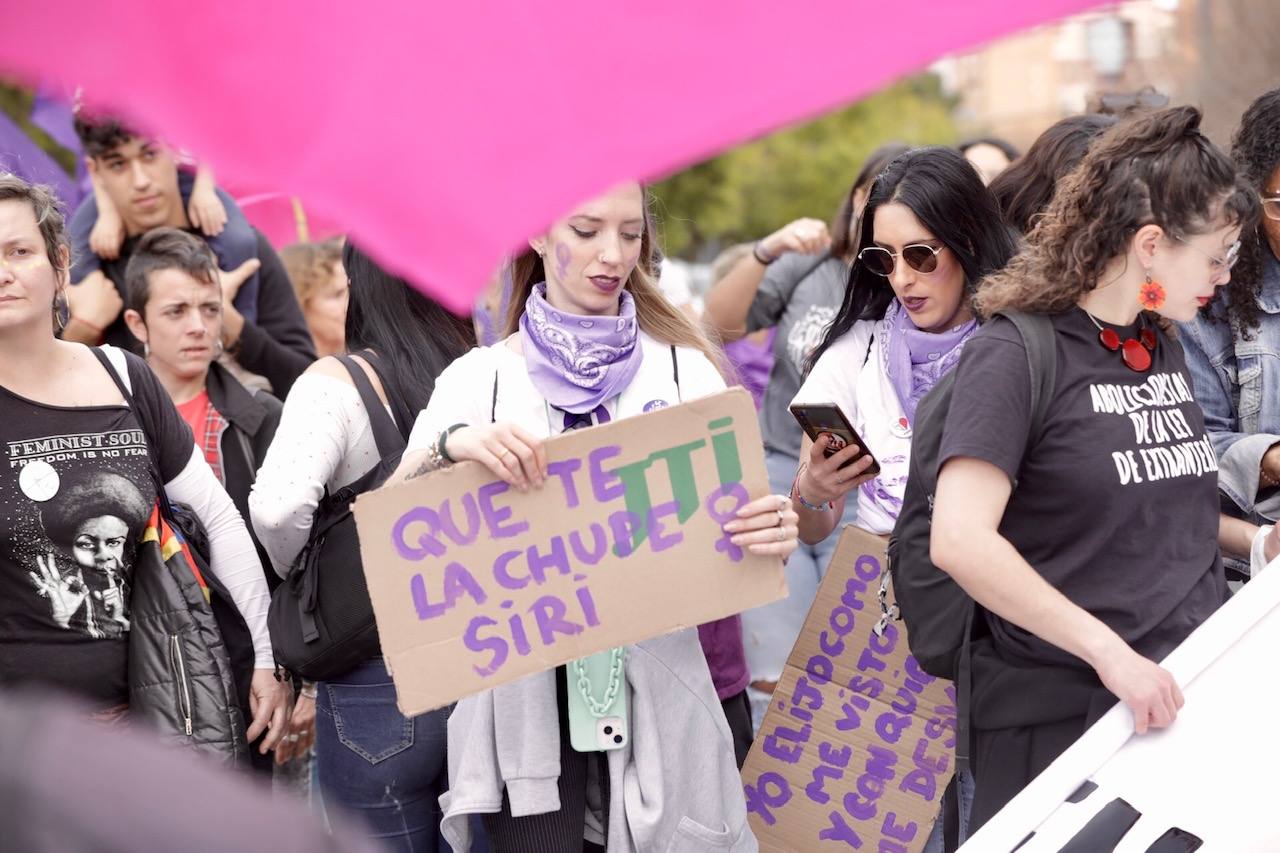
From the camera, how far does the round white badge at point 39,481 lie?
2951 millimetres

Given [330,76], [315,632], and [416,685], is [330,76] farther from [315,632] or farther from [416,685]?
[315,632]

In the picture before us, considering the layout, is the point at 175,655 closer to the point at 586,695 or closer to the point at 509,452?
the point at 586,695

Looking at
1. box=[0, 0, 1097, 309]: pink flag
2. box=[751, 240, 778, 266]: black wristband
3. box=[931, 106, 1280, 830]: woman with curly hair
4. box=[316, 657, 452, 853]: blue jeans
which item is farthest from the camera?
box=[751, 240, 778, 266]: black wristband

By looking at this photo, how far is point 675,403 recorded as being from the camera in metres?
2.83

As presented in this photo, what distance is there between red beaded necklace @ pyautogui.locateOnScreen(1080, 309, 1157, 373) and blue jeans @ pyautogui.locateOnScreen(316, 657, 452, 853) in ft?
5.26

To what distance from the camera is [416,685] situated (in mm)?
2531

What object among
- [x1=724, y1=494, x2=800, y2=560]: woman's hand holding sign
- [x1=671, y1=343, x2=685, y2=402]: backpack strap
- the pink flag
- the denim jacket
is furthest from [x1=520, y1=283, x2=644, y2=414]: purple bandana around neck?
the pink flag

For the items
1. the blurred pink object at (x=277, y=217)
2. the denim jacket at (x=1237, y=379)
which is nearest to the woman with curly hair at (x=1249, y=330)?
the denim jacket at (x=1237, y=379)

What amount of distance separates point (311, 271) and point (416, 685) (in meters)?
3.80

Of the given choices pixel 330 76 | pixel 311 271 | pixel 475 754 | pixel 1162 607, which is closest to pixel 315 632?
pixel 475 754

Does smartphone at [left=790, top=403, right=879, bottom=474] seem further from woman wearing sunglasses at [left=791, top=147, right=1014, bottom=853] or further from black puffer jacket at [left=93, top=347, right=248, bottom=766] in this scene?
black puffer jacket at [left=93, top=347, right=248, bottom=766]

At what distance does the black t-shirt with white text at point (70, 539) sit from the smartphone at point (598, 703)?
1.01 metres

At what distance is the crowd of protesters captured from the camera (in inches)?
100

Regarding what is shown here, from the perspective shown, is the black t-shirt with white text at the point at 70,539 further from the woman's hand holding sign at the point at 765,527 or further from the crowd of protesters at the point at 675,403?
the woman's hand holding sign at the point at 765,527
